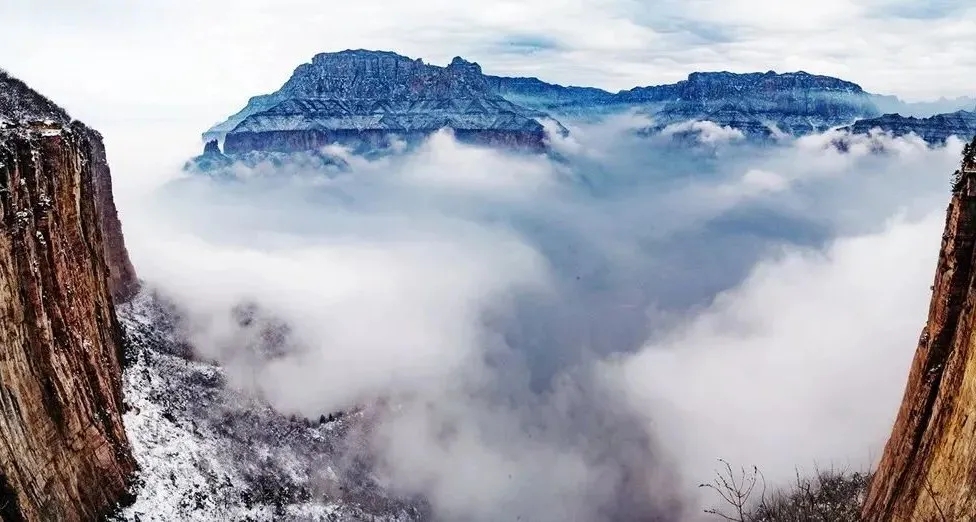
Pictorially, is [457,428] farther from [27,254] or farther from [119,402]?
[27,254]

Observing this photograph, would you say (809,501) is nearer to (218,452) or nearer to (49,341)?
(49,341)

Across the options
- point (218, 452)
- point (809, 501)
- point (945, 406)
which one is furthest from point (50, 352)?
point (809, 501)

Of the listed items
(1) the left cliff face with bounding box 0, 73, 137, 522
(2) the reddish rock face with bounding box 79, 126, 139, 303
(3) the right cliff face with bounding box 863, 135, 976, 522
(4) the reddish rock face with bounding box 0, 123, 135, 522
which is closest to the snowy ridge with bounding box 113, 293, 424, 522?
(2) the reddish rock face with bounding box 79, 126, 139, 303

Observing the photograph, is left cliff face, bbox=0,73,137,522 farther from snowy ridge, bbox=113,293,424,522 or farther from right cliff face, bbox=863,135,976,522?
right cliff face, bbox=863,135,976,522

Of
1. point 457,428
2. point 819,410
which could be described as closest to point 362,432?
point 457,428

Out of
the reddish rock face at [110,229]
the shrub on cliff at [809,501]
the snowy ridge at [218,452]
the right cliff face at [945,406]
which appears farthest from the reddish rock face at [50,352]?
the right cliff face at [945,406]

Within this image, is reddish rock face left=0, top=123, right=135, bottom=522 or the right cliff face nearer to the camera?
the right cliff face
